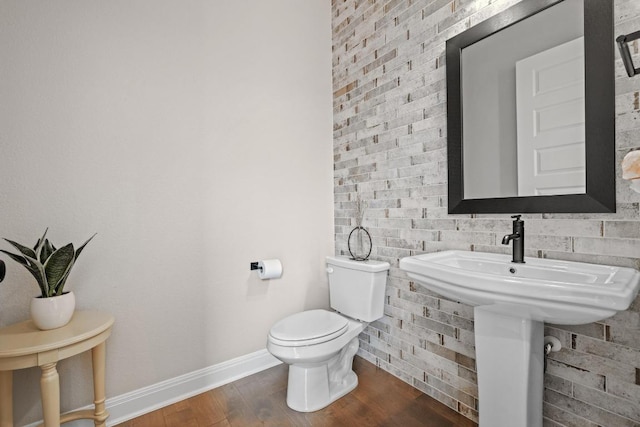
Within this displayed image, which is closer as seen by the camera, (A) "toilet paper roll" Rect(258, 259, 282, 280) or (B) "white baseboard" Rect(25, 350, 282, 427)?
(B) "white baseboard" Rect(25, 350, 282, 427)

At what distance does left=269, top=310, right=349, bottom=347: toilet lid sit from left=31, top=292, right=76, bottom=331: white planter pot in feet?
2.91

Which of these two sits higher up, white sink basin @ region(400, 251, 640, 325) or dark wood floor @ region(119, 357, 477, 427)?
white sink basin @ region(400, 251, 640, 325)

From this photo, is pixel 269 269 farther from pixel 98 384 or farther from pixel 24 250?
pixel 24 250

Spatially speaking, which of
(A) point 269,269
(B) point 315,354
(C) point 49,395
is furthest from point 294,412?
(C) point 49,395

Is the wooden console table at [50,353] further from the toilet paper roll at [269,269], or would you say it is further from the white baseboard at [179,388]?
the toilet paper roll at [269,269]

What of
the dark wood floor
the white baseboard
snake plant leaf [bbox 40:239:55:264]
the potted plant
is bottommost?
the dark wood floor

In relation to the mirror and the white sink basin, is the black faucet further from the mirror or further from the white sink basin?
the mirror

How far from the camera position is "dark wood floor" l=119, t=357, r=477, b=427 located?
1535 millimetres

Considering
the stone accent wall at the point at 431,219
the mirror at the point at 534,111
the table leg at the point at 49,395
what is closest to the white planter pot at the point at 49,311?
the table leg at the point at 49,395

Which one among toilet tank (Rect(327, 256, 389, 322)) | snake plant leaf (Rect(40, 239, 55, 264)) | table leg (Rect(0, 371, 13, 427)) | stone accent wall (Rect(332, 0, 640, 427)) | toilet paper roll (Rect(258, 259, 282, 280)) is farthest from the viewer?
toilet paper roll (Rect(258, 259, 282, 280))

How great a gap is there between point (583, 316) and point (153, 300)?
1827 millimetres

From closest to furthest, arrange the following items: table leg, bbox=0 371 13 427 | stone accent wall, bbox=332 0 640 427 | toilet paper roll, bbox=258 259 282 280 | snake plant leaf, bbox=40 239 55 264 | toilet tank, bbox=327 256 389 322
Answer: stone accent wall, bbox=332 0 640 427 < table leg, bbox=0 371 13 427 < snake plant leaf, bbox=40 239 55 264 < toilet tank, bbox=327 256 389 322 < toilet paper roll, bbox=258 259 282 280

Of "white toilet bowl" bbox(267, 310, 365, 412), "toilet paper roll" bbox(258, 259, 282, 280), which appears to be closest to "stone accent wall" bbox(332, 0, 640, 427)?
"white toilet bowl" bbox(267, 310, 365, 412)

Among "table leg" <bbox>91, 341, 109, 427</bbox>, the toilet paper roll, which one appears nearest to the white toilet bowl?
the toilet paper roll
